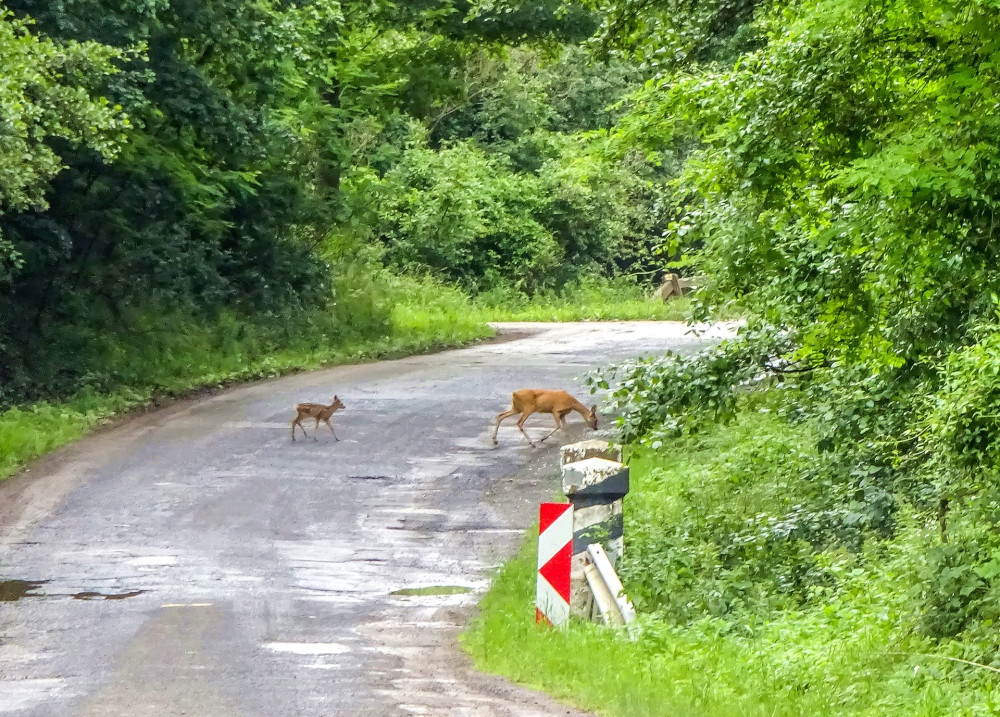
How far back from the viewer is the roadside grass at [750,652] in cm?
766

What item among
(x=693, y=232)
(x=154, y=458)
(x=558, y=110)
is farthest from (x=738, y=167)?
(x=558, y=110)

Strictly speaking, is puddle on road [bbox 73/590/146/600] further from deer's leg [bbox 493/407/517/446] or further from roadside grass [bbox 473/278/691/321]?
roadside grass [bbox 473/278/691/321]

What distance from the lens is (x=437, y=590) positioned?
12453 mm

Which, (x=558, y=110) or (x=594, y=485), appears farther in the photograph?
(x=558, y=110)

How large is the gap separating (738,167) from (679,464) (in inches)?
315

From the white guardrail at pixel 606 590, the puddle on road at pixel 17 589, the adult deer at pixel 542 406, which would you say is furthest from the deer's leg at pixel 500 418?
the white guardrail at pixel 606 590

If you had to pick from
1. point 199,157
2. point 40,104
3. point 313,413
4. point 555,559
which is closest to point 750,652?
point 555,559

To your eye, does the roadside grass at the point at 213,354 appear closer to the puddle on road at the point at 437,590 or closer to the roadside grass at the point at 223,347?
the roadside grass at the point at 223,347

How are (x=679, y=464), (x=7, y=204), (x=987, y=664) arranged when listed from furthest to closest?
(x=7, y=204) < (x=679, y=464) < (x=987, y=664)

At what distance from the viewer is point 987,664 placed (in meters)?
7.60

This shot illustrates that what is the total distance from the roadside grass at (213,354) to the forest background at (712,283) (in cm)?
9

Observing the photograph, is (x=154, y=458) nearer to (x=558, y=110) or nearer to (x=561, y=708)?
(x=561, y=708)

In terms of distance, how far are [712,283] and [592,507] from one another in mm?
2816

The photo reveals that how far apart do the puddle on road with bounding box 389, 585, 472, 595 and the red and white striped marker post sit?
217 cm
